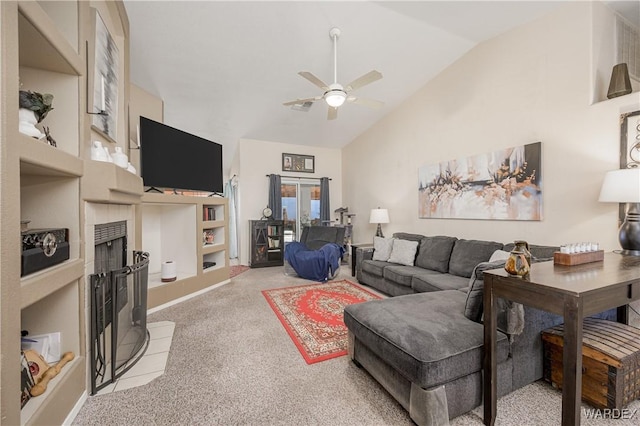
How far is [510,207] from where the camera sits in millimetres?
3100

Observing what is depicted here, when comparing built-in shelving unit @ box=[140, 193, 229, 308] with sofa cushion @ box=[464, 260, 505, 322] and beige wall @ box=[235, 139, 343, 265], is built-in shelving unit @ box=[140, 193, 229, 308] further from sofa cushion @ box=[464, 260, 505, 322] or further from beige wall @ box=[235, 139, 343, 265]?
sofa cushion @ box=[464, 260, 505, 322]

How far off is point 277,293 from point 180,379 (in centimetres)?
193

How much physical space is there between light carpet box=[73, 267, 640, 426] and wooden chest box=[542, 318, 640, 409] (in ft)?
0.38

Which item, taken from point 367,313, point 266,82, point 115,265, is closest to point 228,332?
point 115,265

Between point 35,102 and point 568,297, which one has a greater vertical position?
point 35,102

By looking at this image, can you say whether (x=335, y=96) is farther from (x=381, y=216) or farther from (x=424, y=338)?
(x=381, y=216)

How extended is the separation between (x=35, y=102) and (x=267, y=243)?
4492 mm

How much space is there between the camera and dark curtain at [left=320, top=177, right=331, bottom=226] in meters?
6.28

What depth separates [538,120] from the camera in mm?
2863

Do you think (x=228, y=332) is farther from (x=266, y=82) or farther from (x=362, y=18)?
(x=362, y=18)

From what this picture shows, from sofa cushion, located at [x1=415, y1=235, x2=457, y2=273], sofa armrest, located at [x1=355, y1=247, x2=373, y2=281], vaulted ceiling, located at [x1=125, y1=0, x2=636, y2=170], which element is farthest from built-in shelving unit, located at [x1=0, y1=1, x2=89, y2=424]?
sofa cushion, located at [x1=415, y1=235, x2=457, y2=273]

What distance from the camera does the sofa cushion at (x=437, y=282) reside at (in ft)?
9.15

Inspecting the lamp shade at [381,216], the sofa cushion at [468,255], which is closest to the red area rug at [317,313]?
the sofa cushion at [468,255]

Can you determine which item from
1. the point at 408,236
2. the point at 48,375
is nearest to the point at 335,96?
the point at 408,236
